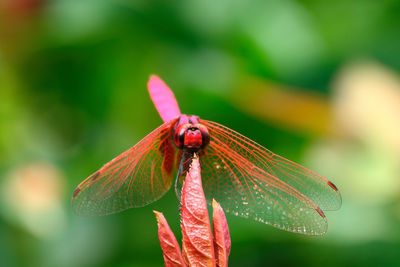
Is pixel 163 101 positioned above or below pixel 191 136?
above

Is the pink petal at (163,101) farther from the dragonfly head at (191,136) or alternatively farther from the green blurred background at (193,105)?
the green blurred background at (193,105)

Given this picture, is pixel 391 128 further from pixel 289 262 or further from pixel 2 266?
pixel 2 266

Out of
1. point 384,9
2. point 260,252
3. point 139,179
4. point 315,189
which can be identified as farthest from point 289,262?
point 384,9

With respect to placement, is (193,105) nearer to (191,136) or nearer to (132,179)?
(132,179)

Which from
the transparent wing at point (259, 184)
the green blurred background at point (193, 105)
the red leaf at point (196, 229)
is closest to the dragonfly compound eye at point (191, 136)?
the transparent wing at point (259, 184)

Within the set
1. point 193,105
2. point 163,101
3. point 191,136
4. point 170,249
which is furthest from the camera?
point 193,105

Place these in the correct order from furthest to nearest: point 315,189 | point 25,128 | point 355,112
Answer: point 25,128 < point 355,112 < point 315,189

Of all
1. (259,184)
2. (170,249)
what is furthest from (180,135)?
(170,249)

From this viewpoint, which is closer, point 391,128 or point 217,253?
point 217,253
